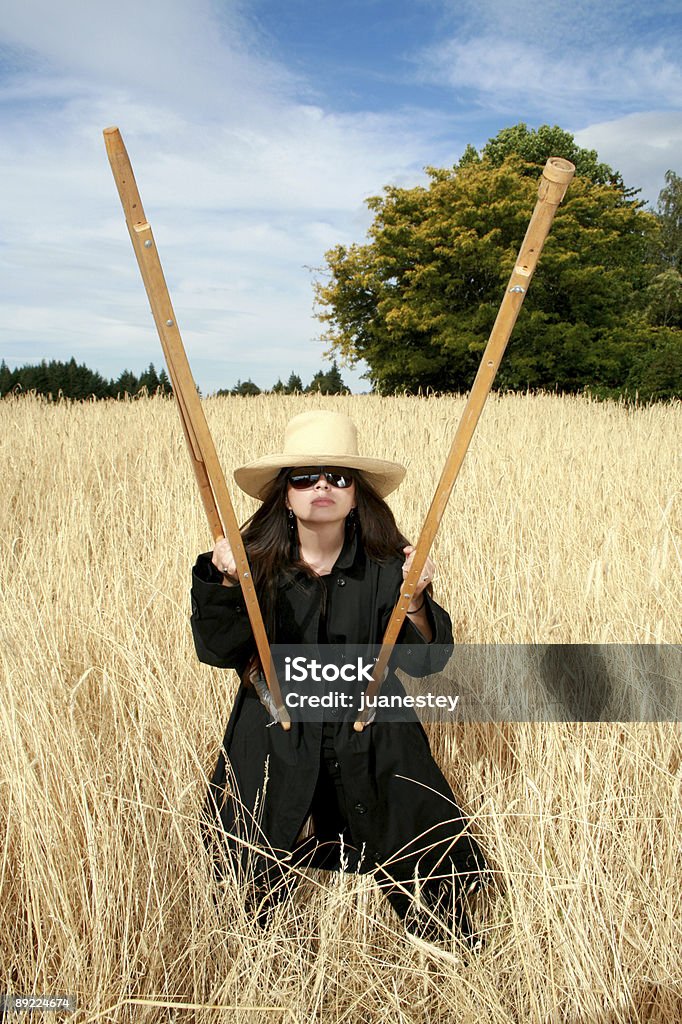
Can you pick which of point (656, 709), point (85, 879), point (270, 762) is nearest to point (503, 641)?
point (656, 709)

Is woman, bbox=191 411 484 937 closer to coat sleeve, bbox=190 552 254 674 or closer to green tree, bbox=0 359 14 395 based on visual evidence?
coat sleeve, bbox=190 552 254 674

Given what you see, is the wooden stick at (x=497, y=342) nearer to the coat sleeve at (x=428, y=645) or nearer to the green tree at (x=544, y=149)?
the coat sleeve at (x=428, y=645)

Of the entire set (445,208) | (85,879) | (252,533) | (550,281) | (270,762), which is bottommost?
(85,879)

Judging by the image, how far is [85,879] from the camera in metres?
1.58

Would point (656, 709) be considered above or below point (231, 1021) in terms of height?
above

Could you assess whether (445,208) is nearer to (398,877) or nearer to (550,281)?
(550,281)

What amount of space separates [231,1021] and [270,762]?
1.70 feet

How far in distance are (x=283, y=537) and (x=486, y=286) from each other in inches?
748

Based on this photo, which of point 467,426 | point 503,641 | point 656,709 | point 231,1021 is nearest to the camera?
point 467,426

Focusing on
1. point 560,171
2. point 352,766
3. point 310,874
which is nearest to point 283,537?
point 352,766

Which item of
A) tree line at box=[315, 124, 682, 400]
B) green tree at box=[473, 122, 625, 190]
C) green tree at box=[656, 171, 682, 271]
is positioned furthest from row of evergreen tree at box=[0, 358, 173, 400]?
green tree at box=[656, 171, 682, 271]

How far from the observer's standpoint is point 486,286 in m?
19.4

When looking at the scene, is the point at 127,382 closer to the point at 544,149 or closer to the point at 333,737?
the point at 544,149

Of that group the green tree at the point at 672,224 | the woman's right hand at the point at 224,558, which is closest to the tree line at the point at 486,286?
the green tree at the point at 672,224
